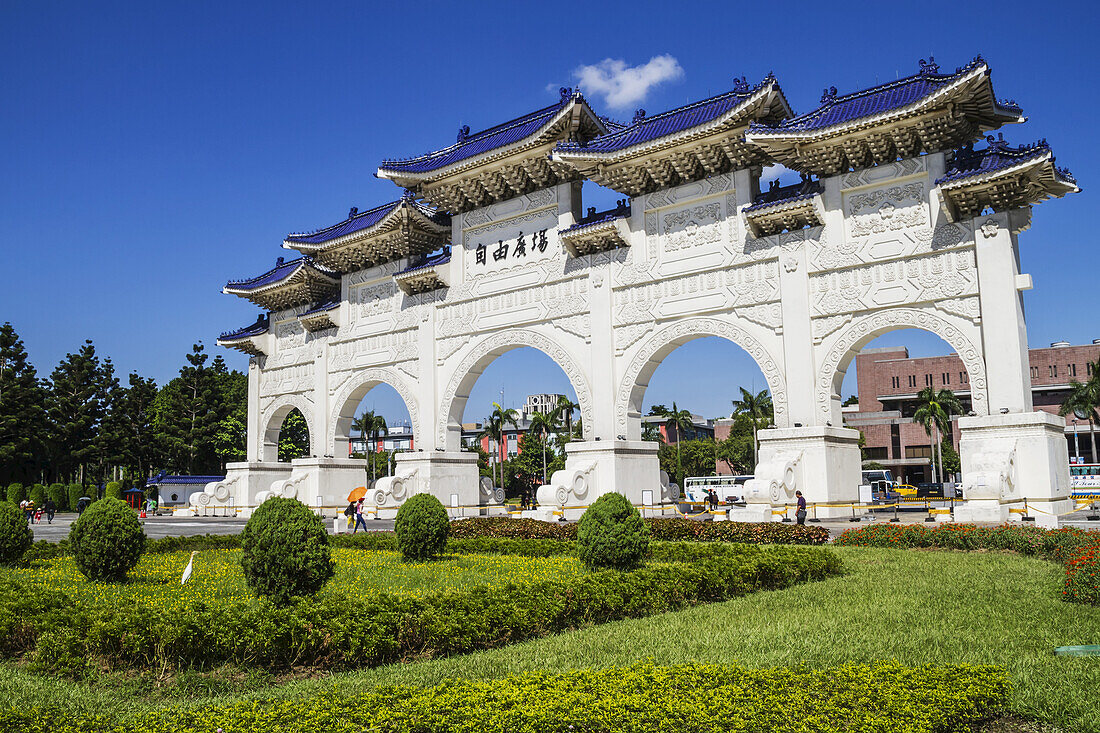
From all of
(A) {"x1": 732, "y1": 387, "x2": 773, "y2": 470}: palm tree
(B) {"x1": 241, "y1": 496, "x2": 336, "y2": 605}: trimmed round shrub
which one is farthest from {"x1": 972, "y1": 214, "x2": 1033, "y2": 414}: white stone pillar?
(A) {"x1": 732, "y1": 387, "x2": 773, "y2": 470}: palm tree

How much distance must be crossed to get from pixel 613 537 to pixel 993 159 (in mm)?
11509

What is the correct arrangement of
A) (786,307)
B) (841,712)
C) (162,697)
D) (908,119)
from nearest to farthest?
(841,712) → (162,697) → (908,119) → (786,307)

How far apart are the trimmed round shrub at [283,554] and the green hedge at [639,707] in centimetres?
304

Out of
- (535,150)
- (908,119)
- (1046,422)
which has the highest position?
(535,150)

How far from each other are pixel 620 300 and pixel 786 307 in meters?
4.21

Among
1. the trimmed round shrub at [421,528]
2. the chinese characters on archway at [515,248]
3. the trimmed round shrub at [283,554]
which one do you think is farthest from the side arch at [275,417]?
the trimmed round shrub at [283,554]

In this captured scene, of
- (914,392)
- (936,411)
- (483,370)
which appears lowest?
(936,411)

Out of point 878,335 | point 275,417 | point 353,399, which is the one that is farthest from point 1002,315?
point 275,417

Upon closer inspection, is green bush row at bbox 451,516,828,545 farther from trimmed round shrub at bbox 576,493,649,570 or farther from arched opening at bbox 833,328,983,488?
arched opening at bbox 833,328,983,488

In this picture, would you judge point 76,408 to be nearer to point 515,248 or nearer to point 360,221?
point 360,221

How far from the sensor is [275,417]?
29609 millimetres

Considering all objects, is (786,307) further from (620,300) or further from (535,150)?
(535,150)

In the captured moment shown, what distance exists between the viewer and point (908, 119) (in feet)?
51.6

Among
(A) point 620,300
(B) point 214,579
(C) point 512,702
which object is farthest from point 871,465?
(C) point 512,702
